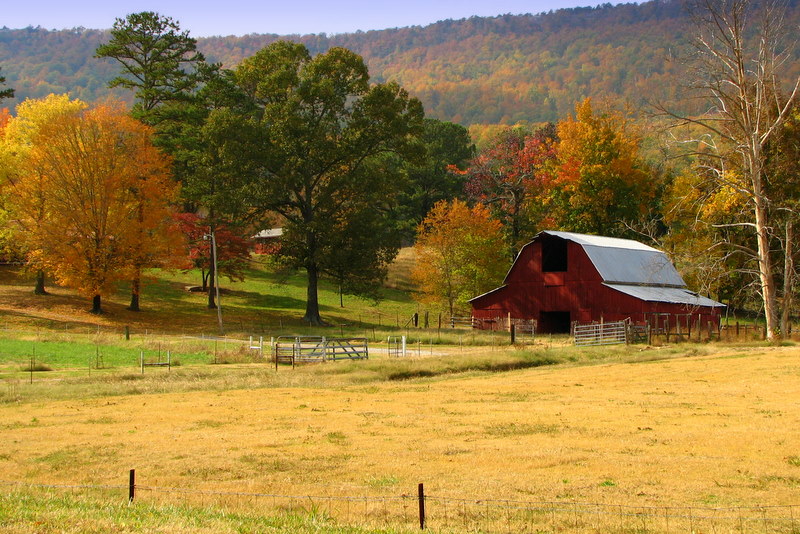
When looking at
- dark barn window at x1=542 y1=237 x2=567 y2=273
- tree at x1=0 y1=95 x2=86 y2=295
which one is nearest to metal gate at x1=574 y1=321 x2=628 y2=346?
dark barn window at x1=542 y1=237 x2=567 y2=273

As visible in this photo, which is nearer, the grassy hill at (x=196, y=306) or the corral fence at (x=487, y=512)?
the corral fence at (x=487, y=512)

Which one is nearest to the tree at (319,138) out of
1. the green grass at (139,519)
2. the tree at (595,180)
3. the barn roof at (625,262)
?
the barn roof at (625,262)

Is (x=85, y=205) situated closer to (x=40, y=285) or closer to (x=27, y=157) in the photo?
(x=27, y=157)

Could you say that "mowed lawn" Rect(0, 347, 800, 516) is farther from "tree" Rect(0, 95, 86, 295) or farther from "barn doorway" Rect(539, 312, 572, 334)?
"tree" Rect(0, 95, 86, 295)

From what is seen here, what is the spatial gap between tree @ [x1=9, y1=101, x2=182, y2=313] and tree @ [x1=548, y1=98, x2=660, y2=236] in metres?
34.7

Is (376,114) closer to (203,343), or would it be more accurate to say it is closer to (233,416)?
(203,343)

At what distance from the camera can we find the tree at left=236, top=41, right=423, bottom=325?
59.1 meters

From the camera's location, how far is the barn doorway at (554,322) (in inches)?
2361

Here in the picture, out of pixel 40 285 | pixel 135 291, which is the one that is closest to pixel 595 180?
pixel 135 291

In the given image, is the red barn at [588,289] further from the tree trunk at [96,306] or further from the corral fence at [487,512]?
the corral fence at [487,512]

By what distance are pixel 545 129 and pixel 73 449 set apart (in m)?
83.9

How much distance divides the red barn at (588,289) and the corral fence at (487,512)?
4176 centimetres

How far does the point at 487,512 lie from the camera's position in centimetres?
1283

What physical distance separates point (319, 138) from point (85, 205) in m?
16.7
